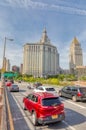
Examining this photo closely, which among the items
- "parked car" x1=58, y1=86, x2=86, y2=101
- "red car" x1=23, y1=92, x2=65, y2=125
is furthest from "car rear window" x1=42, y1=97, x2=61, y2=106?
"parked car" x1=58, y1=86, x2=86, y2=101

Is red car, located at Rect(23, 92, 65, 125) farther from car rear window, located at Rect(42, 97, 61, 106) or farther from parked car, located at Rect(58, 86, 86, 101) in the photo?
parked car, located at Rect(58, 86, 86, 101)

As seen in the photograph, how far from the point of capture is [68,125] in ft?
34.7

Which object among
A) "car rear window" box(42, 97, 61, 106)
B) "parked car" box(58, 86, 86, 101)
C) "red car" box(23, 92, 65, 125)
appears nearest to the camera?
"red car" box(23, 92, 65, 125)

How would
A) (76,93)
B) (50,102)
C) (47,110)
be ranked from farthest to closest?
(76,93) → (50,102) → (47,110)

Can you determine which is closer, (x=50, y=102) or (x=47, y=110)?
(x=47, y=110)

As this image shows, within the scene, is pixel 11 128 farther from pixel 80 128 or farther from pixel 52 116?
pixel 80 128

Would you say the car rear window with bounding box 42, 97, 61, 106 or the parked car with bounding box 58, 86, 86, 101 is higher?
the car rear window with bounding box 42, 97, 61, 106

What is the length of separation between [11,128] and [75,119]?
4219 mm

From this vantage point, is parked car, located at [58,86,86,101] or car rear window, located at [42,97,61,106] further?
parked car, located at [58,86,86,101]

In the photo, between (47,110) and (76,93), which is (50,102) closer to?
(47,110)

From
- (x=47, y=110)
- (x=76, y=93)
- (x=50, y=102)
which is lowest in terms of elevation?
(x=76, y=93)

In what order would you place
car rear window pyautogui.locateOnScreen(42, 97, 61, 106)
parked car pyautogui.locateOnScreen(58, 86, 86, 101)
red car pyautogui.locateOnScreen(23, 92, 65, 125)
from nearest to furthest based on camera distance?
red car pyautogui.locateOnScreen(23, 92, 65, 125) < car rear window pyautogui.locateOnScreen(42, 97, 61, 106) < parked car pyautogui.locateOnScreen(58, 86, 86, 101)

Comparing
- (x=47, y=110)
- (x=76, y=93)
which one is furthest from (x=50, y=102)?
(x=76, y=93)

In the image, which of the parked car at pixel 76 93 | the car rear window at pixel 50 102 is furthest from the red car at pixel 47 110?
the parked car at pixel 76 93
